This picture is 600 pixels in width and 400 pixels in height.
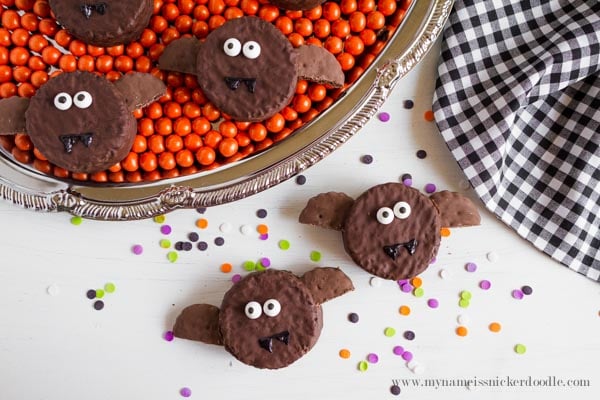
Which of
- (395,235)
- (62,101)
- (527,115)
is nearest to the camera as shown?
(62,101)

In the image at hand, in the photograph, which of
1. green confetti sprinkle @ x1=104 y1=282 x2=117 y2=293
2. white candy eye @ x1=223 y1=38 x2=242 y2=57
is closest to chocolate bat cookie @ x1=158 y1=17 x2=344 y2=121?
white candy eye @ x1=223 y1=38 x2=242 y2=57

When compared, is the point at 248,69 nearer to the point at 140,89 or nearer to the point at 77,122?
the point at 140,89

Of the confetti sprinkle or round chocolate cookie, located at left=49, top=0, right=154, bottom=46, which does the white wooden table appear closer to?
the confetti sprinkle

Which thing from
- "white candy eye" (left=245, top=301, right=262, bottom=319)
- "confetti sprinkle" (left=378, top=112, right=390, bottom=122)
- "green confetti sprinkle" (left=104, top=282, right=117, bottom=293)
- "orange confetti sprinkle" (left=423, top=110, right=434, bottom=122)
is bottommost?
"green confetti sprinkle" (left=104, top=282, right=117, bottom=293)

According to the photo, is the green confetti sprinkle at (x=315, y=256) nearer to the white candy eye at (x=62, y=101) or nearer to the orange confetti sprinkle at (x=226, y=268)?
the orange confetti sprinkle at (x=226, y=268)

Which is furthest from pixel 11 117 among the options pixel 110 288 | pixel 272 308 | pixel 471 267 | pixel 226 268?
pixel 471 267

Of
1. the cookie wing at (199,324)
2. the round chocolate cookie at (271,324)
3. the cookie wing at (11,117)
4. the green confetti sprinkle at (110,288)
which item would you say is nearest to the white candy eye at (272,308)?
the round chocolate cookie at (271,324)

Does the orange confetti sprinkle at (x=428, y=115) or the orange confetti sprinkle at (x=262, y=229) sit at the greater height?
the orange confetti sprinkle at (x=428, y=115)
